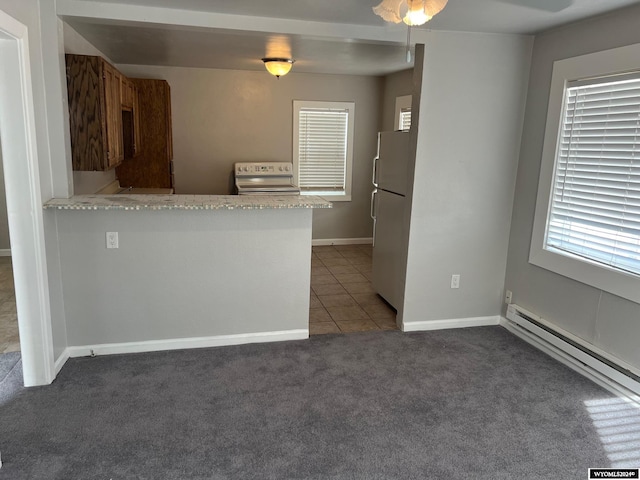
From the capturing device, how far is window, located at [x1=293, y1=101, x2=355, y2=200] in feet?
19.8

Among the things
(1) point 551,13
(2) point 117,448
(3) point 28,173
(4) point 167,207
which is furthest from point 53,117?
(1) point 551,13

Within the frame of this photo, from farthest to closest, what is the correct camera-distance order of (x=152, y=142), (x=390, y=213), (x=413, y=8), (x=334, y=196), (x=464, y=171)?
(x=334, y=196)
(x=152, y=142)
(x=390, y=213)
(x=464, y=171)
(x=413, y=8)

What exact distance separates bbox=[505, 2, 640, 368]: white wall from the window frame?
0.06 metres

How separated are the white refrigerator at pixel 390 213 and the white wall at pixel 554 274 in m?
0.88

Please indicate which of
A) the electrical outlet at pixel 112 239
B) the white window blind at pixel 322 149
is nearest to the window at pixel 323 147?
the white window blind at pixel 322 149

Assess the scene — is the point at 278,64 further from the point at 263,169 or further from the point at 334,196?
the point at 334,196

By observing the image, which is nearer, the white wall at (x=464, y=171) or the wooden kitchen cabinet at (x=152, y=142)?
the white wall at (x=464, y=171)

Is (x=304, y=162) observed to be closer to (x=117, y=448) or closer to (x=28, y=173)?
(x=28, y=173)

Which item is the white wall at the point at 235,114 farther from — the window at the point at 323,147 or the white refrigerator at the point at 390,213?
the white refrigerator at the point at 390,213

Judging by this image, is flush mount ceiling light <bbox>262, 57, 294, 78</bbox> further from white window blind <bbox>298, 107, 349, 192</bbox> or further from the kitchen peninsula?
the kitchen peninsula

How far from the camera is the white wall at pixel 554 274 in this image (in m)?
2.78

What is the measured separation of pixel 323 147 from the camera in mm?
6195

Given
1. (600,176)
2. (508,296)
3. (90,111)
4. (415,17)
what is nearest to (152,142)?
(90,111)

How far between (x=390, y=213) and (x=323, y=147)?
7.80 ft
